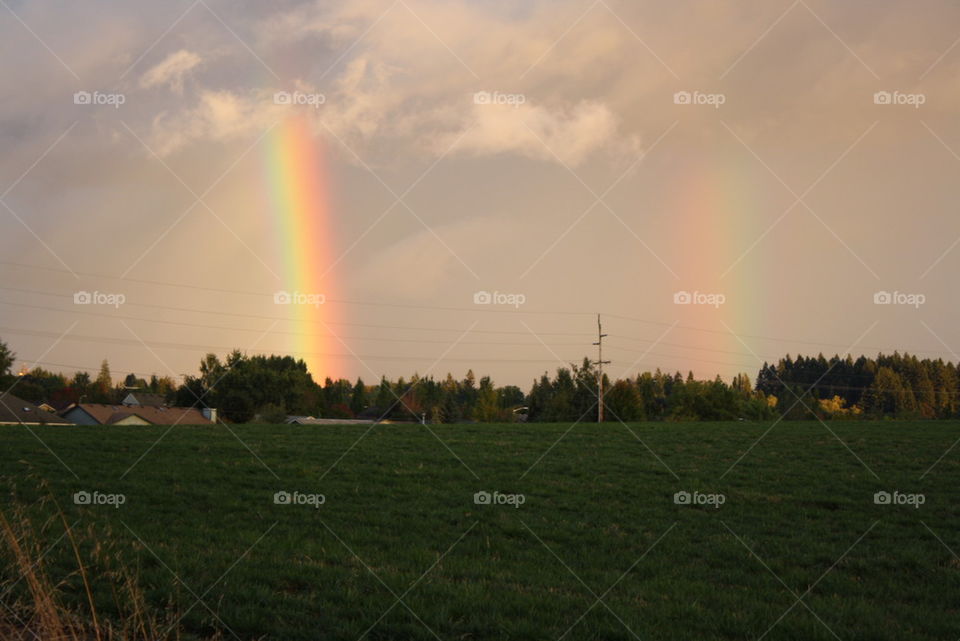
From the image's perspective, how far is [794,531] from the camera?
11.1 meters

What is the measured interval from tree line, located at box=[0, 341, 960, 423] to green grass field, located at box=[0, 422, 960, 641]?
30.7 m

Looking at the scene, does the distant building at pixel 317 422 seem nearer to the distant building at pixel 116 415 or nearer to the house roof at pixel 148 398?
the distant building at pixel 116 415

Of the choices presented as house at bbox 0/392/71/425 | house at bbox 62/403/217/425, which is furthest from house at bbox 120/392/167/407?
house at bbox 0/392/71/425

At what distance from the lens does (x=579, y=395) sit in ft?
246

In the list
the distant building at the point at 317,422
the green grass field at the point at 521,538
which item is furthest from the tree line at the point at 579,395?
the green grass field at the point at 521,538

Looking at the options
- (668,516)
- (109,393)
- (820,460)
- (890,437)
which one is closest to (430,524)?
(668,516)

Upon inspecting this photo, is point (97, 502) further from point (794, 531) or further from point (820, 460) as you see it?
point (820, 460)

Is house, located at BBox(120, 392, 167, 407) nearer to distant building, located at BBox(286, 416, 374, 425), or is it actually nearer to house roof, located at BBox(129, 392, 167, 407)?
house roof, located at BBox(129, 392, 167, 407)

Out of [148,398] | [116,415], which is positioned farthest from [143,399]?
[116,415]

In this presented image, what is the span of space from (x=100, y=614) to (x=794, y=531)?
9898mm

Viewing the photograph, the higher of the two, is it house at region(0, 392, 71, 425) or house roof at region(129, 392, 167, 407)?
house roof at region(129, 392, 167, 407)

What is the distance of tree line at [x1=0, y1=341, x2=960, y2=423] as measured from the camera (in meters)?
71.2

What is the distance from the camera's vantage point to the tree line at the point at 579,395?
71.2 meters

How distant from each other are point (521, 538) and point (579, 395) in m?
65.0
